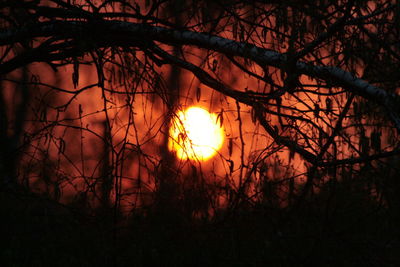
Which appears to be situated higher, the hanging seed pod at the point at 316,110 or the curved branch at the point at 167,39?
the curved branch at the point at 167,39

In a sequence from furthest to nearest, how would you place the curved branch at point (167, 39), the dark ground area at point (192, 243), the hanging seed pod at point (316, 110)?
the dark ground area at point (192, 243), the hanging seed pod at point (316, 110), the curved branch at point (167, 39)

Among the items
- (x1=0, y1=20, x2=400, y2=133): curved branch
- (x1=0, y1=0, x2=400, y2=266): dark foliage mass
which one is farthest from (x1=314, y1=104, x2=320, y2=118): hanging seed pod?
(x1=0, y1=20, x2=400, y2=133): curved branch

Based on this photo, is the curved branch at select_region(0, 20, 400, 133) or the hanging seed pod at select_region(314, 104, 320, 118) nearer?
the curved branch at select_region(0, 20, 400, 133)

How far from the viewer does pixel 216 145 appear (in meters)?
3.09

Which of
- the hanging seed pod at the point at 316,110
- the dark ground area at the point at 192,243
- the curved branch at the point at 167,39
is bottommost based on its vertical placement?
the dark ground area at the point at 192,243

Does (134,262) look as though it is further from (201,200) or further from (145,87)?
(145,87)

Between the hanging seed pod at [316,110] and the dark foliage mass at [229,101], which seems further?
the hanging seed pod at [316,110]

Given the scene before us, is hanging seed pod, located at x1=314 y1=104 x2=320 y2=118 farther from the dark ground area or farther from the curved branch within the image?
the dark ground area

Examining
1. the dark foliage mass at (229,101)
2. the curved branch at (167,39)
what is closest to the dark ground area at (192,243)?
the dark foliage mass at (229,101)

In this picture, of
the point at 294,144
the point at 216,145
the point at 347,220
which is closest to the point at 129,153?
→ the point at 216,145

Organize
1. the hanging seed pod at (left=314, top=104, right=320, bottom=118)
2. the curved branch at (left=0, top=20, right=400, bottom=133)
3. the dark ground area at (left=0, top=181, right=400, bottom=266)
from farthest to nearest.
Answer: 1. the dark ground area at (left=0, top=181, right=400, bottom=266)
2. the hanging seed pod at (left=314, top=104, right=320, bottom=118)
3. the curved branch at (left=0, top=20, right=400, bottom=133)

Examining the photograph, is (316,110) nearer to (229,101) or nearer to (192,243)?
(229,101)

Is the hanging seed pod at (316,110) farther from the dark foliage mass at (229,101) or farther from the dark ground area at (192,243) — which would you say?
the dark ground area at (192,243)

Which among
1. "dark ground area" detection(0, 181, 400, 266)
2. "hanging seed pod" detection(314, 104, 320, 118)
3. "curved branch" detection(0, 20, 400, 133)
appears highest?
"curved branch" detection(0, 20, 400, 133)
